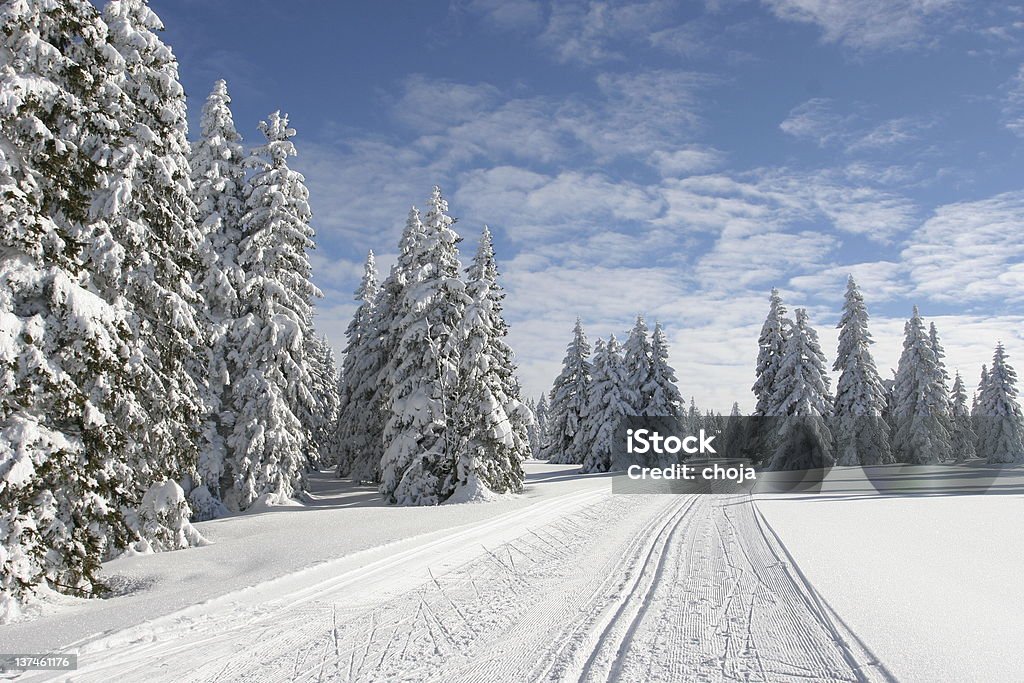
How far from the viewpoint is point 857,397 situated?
4347 cm

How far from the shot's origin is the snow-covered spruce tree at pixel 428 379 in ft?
76.8

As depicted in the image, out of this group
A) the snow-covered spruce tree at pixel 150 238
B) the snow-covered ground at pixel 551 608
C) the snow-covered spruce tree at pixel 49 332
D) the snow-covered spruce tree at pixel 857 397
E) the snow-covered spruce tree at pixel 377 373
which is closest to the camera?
the snow-covered ground at pixel 551 608

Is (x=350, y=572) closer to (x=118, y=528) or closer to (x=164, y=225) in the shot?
(x=118, y=528)

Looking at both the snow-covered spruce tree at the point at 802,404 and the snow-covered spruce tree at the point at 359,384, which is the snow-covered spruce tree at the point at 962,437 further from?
the snow-covered spruce tree at the point at 359,384

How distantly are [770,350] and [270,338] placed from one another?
37832 mm

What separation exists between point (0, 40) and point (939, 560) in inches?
708

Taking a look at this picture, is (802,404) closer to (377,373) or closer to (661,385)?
(661,385)

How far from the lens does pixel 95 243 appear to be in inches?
471

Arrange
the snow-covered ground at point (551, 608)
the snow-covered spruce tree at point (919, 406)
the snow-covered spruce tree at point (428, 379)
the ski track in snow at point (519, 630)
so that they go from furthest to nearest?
the snow-covered spruce tree at point (919, 406) → the snow-covered spruce tree at point (428, 379) → the snow-covered ground at point (551, 608) → the ski track in snow at point (519, 630)

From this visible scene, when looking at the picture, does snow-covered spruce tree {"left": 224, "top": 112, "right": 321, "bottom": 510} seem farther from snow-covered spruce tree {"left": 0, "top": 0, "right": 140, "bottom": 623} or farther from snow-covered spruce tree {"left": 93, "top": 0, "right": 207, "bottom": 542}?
snow-covered spruce tree {"left": 0, "top": 0, "right": 140, "bottom": 623}

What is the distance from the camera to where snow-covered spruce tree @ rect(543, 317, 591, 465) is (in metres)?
49.5

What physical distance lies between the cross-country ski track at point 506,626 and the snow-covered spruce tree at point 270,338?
11302mm

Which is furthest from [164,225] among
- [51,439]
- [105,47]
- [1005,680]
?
[1005,680]

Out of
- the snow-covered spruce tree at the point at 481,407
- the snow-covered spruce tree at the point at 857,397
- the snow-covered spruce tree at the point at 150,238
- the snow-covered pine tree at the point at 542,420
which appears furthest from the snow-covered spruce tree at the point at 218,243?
the snow-covered pine tree at the point at 542,420
